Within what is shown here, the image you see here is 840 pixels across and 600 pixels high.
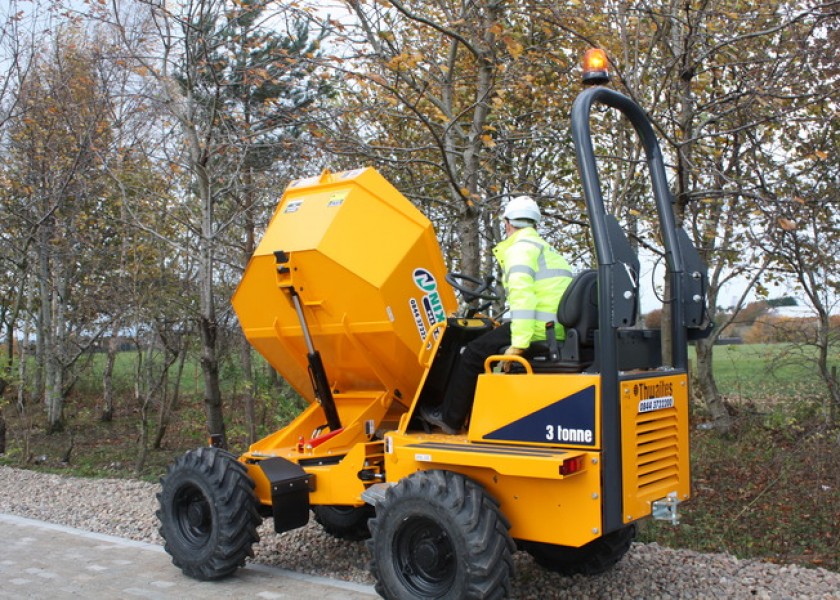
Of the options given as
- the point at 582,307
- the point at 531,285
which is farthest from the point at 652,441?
the point at 531,285

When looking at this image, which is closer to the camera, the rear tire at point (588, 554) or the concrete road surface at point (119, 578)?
the rear tire at point (588, 554)

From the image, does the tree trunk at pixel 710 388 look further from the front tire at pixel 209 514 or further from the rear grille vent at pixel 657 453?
the front tire at pixel 209 514

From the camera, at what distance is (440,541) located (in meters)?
5.14

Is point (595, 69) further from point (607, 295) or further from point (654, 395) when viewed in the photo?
point (654, 395)

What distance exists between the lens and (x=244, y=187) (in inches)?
423

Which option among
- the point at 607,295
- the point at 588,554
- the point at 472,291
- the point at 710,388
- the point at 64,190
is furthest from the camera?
the point at 64,190

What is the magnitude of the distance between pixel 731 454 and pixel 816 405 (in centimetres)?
120

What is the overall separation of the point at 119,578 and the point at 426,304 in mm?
3087

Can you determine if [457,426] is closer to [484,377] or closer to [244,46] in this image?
[484,377]

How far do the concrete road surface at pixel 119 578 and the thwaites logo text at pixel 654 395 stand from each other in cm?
230

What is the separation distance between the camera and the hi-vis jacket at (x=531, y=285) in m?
5.11

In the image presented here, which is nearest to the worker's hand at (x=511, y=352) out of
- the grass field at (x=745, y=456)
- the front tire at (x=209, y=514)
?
the front tire at (x=209, y=514)

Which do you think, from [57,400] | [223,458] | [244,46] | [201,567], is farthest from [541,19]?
[57,400]

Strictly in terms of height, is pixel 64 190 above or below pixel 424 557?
above
